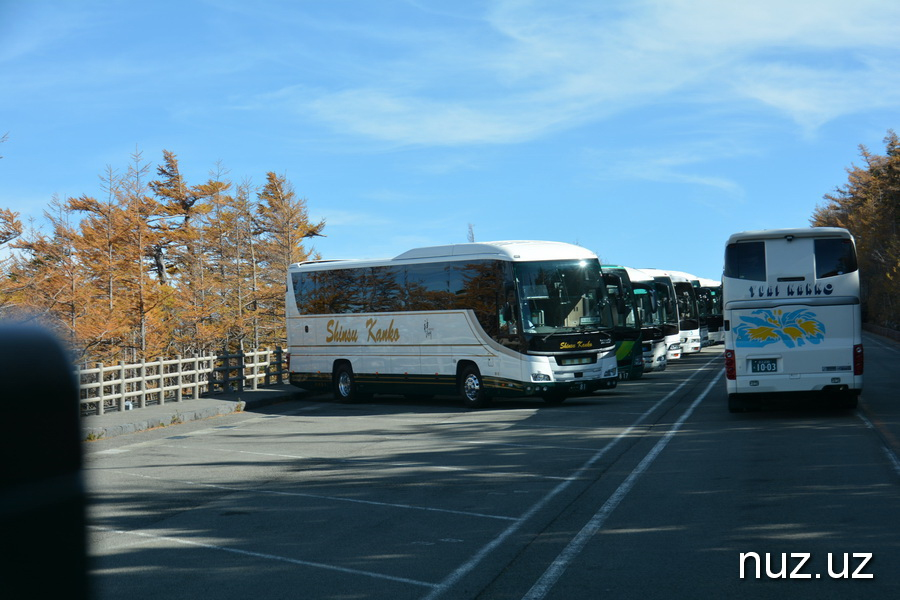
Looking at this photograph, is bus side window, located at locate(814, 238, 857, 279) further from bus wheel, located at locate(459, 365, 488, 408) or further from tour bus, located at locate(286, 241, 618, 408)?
bus wheel, located at locate(459, 365, 488, 408)

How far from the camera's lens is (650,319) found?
33.4 m

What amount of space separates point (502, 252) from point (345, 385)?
6497mm

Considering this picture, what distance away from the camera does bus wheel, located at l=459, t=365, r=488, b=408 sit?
2131 cm

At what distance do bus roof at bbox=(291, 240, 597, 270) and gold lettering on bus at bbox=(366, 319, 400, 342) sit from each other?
1.72 metres

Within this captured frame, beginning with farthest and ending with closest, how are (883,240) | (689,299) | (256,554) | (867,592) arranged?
(883,240) → (689,299) → (256,554) → (867,592)

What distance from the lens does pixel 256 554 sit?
24.9 ft

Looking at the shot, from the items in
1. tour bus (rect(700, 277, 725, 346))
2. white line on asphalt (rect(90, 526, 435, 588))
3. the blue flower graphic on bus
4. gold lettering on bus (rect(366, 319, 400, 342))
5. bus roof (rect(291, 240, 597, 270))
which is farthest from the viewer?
tour bus (rect(700, 277, 725, 346))

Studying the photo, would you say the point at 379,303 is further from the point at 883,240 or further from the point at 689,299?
the point at 883,240

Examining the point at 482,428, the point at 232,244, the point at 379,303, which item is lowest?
the point at 482,428

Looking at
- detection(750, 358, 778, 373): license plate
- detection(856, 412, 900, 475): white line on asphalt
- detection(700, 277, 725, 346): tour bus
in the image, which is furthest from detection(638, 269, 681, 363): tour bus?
detection(856, 412, 900, 475): white line on asphalt

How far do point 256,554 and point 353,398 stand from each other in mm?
16905

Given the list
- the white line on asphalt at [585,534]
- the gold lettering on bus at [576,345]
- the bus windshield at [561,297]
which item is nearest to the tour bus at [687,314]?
the bus windshield at [561,297]

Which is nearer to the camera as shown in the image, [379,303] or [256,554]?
[256,554]

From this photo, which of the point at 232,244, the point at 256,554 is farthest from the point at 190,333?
the point at 256,554
